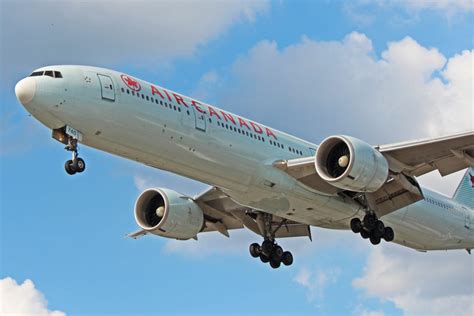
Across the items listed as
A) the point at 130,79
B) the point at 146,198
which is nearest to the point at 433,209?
the point at 146,198

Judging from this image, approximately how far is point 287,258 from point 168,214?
5.85 metres

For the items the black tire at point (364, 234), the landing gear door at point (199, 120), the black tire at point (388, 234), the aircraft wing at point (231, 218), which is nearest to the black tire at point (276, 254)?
the aircraft wing at point (231, 218)

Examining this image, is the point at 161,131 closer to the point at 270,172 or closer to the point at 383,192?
the point at 270,172

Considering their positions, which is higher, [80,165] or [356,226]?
[356,226]

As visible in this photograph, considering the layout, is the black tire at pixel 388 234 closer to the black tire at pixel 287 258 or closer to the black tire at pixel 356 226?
the black tire at pixel 356 226

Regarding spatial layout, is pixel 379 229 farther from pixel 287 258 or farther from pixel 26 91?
pixel 26 91

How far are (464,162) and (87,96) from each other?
50.2 feet

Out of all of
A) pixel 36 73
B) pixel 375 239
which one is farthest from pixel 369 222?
pixel 36 73

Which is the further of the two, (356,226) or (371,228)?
(356,226)

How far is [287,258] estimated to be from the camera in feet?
141

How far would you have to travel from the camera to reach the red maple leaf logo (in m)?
33.9

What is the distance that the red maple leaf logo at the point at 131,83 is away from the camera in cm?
3388

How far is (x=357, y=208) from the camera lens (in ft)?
130

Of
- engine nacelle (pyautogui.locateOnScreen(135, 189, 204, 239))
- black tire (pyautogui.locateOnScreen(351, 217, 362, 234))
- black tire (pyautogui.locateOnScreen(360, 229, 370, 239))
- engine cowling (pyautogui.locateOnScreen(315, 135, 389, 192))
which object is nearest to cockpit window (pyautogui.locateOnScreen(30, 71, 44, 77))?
engine cowling (pyautogui.locateOnScreen(315, 135, 389, 192))
